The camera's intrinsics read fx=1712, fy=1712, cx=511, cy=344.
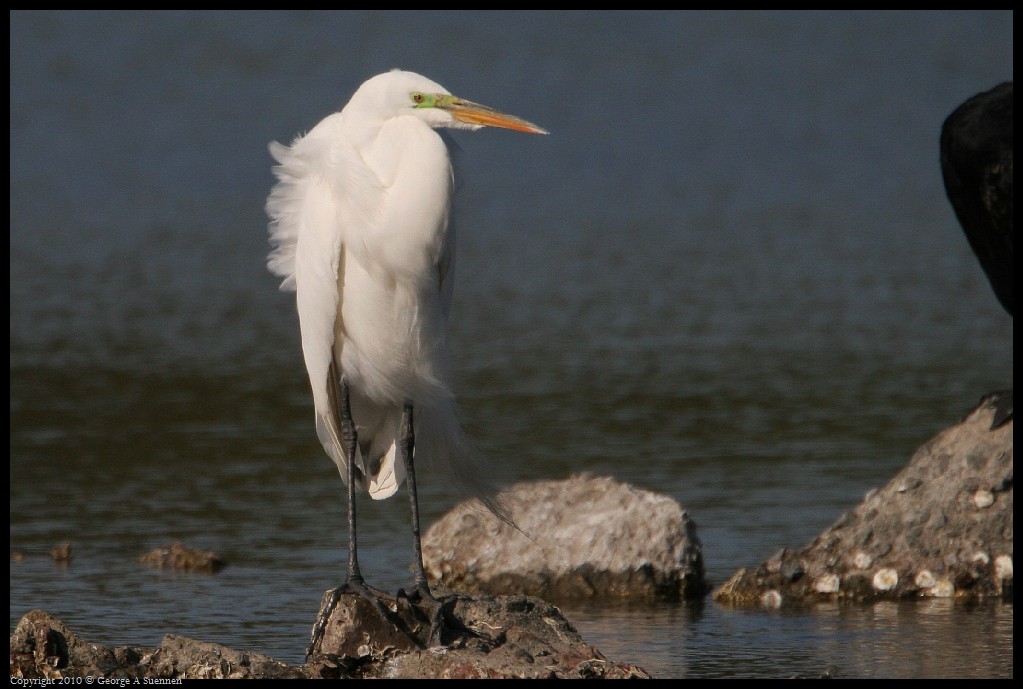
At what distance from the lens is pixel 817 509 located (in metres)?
10.5

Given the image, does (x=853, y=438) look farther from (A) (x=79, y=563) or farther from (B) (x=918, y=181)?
(B) (x=918, y=181)

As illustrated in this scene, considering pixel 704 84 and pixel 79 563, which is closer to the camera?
pixel 79 563

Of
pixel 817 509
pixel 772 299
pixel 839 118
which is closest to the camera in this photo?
pixel 817 509

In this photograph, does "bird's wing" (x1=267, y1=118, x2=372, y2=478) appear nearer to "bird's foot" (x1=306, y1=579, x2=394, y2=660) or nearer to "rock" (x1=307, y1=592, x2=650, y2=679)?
"bird's foot" (x1=306, y1=579, x2=394, y2=660)

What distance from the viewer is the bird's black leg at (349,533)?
7070 mm

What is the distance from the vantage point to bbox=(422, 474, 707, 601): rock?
28.8ft

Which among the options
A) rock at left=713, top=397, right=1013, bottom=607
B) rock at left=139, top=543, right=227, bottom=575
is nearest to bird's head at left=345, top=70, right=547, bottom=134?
rock at left=713, top=397, right=1013, bottom=607

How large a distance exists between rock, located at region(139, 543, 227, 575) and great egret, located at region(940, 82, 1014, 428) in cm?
430

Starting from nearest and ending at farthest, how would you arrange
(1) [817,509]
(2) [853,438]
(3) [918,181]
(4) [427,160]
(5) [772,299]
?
1. (4) [427,160]
2. (1) [817,509]
3. (2) [853,438]
4. (5) [772,299]
5. (3) [918,181]

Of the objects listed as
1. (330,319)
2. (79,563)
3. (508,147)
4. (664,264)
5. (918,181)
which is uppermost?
(508,147)

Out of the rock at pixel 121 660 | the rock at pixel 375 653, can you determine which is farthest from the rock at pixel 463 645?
the rock at pixel 121 660

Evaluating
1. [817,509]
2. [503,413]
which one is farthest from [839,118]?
[817,509]

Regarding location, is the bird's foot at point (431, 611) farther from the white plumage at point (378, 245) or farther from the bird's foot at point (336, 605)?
the white plumage at point (378, 245)

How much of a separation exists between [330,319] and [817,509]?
428 centimetres
